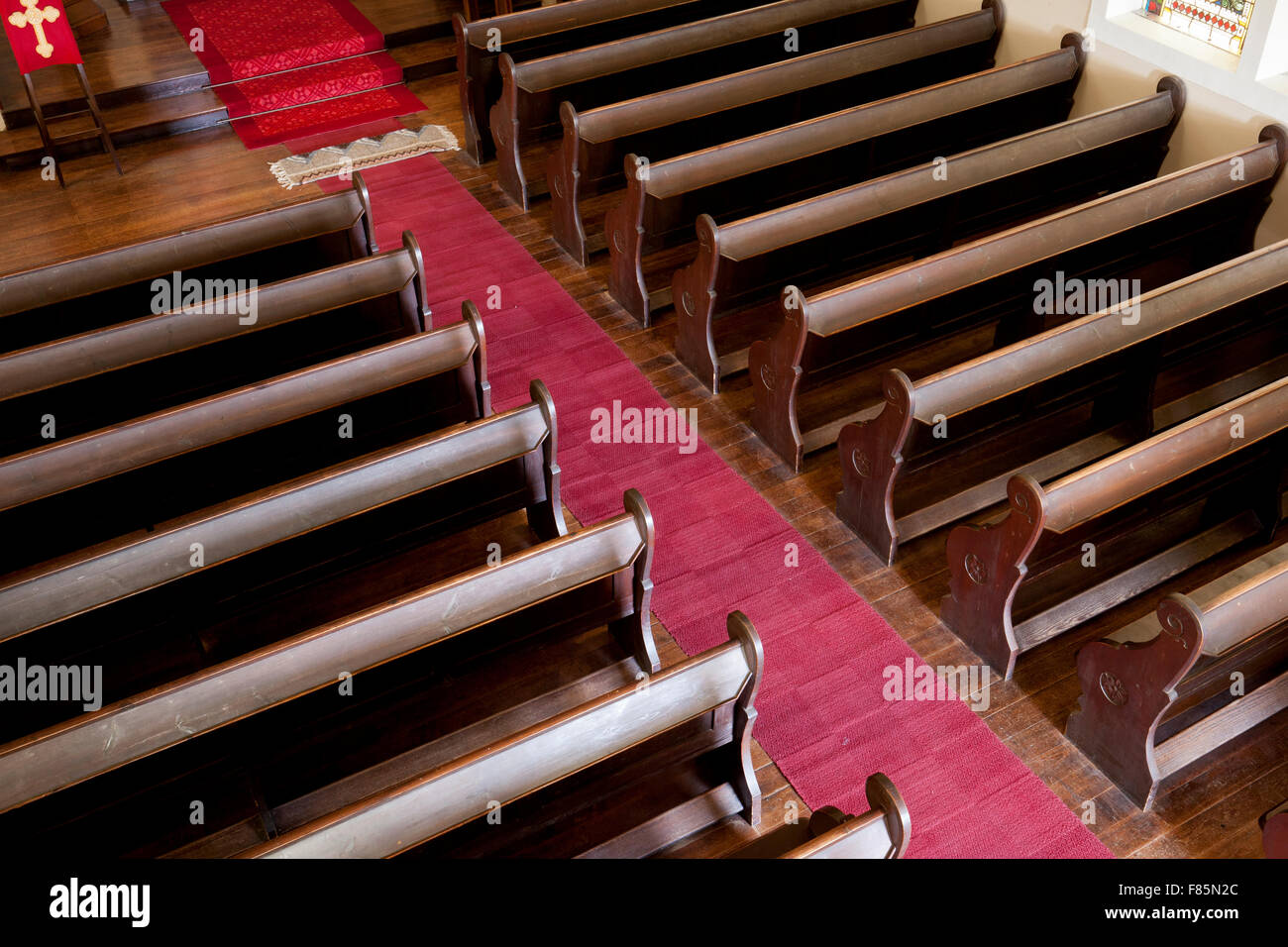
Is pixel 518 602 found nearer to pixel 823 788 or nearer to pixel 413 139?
pixel 823 788

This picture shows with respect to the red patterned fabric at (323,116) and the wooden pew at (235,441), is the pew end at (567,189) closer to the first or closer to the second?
the wooden pew at (235,441)

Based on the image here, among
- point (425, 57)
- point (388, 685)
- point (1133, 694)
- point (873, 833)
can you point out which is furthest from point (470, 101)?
point (873, 833)

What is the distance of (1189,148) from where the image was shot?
5223 millimetres

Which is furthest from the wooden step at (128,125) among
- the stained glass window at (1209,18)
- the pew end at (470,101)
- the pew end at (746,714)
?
the pew end at (746,714)

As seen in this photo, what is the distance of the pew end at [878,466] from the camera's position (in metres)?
3.62

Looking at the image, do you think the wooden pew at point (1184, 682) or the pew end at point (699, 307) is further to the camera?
the pew end at point (699, 307)

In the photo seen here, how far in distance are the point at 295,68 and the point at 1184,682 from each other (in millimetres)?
6766

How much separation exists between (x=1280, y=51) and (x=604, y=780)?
426 centimetres

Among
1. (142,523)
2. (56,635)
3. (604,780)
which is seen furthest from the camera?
(142,523)

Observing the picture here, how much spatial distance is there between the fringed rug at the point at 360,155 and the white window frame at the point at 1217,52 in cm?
363

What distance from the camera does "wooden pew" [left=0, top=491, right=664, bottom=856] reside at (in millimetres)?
2676
